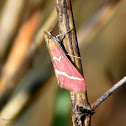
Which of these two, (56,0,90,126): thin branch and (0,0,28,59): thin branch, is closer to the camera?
(56,0,90,126): thin branch

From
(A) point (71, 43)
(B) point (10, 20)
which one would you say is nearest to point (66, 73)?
(A) point (71, 43)

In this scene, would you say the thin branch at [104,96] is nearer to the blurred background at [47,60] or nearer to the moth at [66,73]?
the moth at [66,73]

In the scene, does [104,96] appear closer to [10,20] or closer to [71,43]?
[71,43]

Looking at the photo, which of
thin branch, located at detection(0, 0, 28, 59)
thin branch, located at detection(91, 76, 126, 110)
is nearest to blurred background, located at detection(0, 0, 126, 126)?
thin branch, located at detection(0, 0, 28, 59)

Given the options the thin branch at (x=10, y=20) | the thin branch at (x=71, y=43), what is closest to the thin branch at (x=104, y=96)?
the thin branch at (x=71, y=43)

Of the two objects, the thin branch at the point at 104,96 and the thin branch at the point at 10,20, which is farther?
the thin branch at the point at 10,20

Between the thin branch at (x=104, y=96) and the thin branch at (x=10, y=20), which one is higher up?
the thin branch at (x=10, y=20)

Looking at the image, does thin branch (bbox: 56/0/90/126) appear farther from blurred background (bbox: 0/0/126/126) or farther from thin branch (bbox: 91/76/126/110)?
blurred background (bbox: 0/0/126/126)
